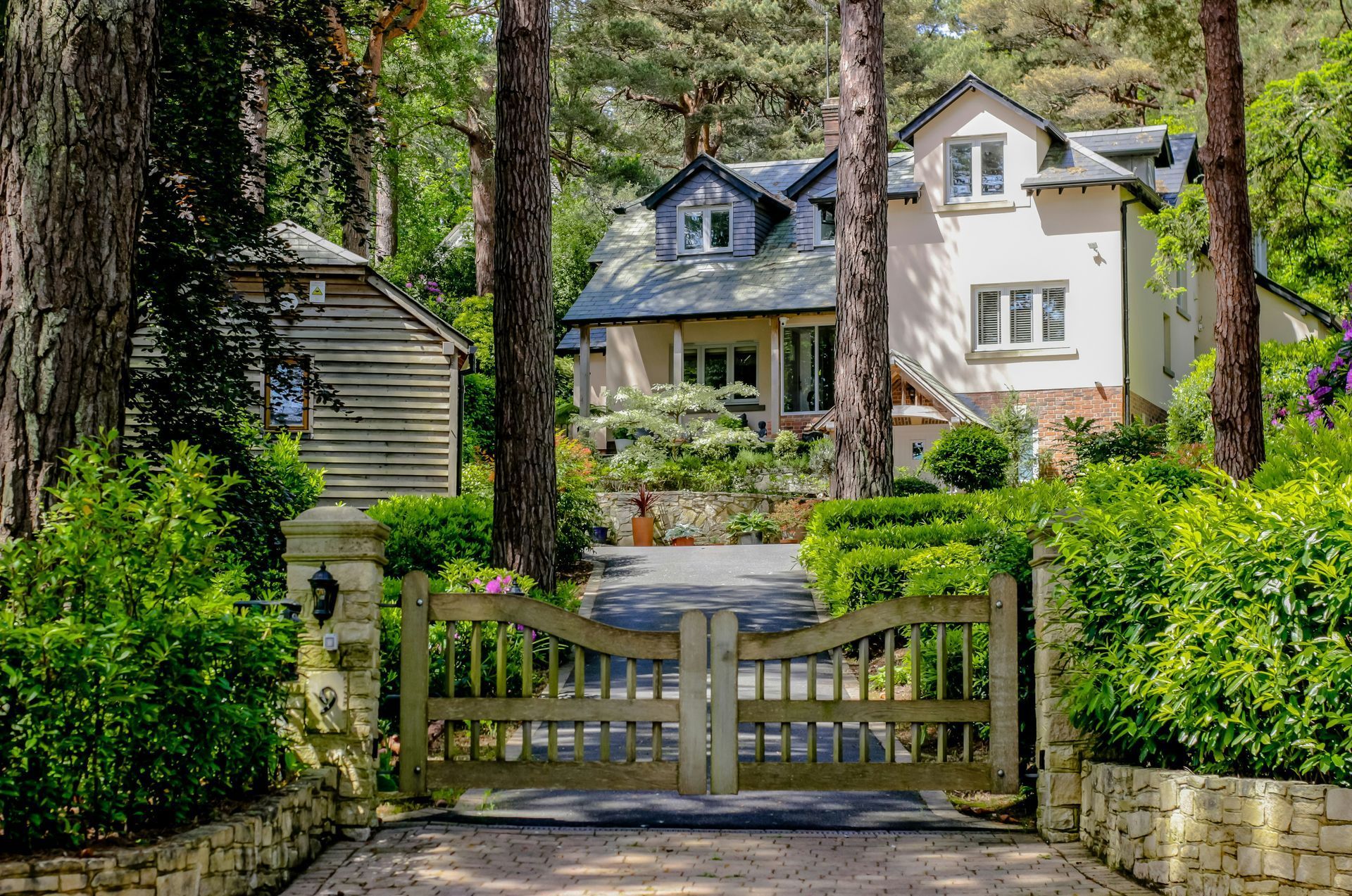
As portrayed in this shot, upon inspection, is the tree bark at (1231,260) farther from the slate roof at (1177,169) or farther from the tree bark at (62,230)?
the slate roof at (1177,169)

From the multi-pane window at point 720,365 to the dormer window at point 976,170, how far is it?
600cm

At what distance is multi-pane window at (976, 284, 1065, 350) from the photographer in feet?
91.2

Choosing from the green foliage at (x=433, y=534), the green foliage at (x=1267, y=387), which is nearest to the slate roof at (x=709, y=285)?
the green foliage at (x=1267, y=387)

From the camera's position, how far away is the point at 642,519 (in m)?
22.8

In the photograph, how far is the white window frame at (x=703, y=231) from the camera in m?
32.0

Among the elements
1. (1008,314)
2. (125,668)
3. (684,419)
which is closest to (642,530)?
(684,419)

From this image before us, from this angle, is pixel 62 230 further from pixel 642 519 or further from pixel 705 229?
pixel 705 229

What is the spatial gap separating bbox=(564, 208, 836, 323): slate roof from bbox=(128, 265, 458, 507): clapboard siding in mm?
9111

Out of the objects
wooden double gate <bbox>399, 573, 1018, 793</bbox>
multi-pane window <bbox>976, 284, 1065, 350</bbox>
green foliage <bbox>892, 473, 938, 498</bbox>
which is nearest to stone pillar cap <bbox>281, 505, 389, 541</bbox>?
wooden double gate <bbox>399, 573, 1018, 793</bbox>

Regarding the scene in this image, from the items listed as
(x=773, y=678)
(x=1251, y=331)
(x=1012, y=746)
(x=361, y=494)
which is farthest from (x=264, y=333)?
(x=361, y=494)

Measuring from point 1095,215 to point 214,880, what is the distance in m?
24.7

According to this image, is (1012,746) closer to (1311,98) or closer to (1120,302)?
(1311,98)

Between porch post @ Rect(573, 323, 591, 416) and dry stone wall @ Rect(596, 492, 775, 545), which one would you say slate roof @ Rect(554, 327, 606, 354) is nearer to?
porch post @ Rect(573, 323, 591, 416)

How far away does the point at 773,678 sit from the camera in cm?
1173
